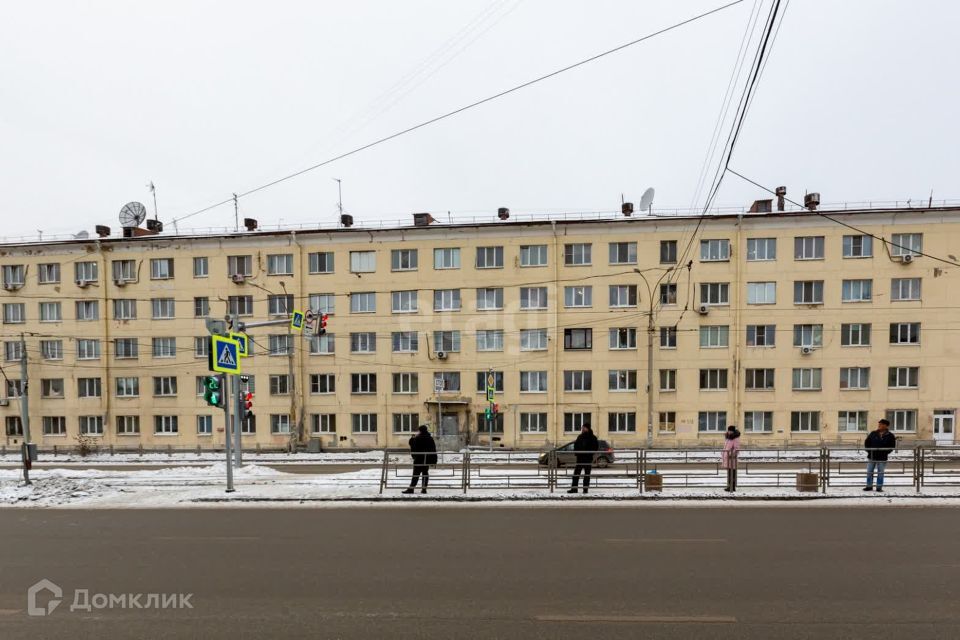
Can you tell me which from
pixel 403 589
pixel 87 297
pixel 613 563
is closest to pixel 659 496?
pixel 613 563

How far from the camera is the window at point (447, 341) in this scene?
28.6 metres

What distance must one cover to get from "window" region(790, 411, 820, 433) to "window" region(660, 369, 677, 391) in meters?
6.08

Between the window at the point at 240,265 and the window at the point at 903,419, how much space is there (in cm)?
3531

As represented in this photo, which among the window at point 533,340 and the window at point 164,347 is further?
the window at point 164,347

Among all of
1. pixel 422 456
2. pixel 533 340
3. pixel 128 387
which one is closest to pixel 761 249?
pixel 533 340

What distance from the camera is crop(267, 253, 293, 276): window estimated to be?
29.3 meters

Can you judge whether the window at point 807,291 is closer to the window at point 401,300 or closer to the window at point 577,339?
the window at point 577,339

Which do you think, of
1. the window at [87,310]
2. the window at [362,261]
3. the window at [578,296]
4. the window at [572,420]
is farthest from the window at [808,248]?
the window at [87,310]

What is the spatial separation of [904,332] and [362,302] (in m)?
28.7

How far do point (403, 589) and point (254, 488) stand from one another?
870 cm

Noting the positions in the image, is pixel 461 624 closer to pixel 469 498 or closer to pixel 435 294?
pixel 469 498

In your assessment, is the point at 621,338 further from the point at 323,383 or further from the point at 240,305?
the point at 240,305

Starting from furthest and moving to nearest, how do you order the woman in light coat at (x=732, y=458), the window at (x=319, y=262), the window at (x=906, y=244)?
the window at (x=319, y=262) < the window at (x=906, y=244) < the woman in light coat at (x=732, y=458)

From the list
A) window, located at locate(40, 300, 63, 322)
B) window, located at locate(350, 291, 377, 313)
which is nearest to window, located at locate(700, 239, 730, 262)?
window, located at locate(350, 291, 377, 313)
